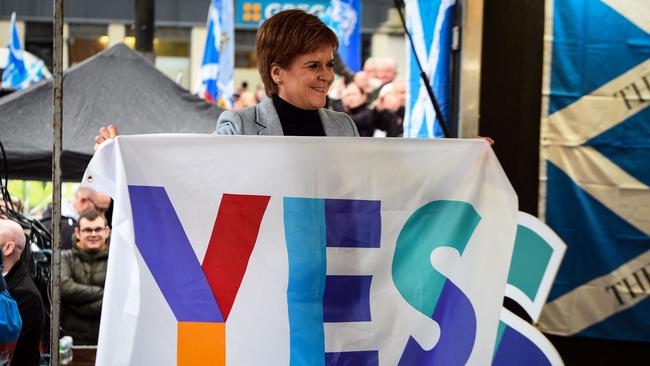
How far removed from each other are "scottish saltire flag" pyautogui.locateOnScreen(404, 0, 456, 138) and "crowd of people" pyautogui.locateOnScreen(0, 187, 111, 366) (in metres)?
2.45

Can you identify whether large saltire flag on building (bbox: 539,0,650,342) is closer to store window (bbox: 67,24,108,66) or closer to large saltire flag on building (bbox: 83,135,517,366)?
large saltire flag on building (bbox: 83,135,517,366)

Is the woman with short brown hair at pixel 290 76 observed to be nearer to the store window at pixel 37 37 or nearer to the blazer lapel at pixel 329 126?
the blazer lapel at pixel 329 126

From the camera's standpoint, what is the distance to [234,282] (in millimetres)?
3594

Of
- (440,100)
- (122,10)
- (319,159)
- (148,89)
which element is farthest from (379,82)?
(122,10)

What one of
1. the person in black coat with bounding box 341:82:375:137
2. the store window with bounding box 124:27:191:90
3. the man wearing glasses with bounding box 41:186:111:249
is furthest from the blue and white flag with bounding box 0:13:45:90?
the store window with bounding box 124:27:191:90

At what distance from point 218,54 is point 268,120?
947cm

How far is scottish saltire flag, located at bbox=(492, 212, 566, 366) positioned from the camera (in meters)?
4.39

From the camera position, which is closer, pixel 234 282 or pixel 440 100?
pixel 234 282

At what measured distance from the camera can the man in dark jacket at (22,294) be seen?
5.24 m

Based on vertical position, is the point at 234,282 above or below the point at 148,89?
below

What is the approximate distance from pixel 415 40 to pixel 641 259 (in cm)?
221

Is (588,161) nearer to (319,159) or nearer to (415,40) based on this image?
(415,40)

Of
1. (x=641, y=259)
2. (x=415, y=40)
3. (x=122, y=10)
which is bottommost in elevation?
(x=641, y=259)

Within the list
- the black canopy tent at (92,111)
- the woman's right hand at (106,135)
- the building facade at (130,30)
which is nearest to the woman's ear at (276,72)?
the woman's right hand at (106,135)
